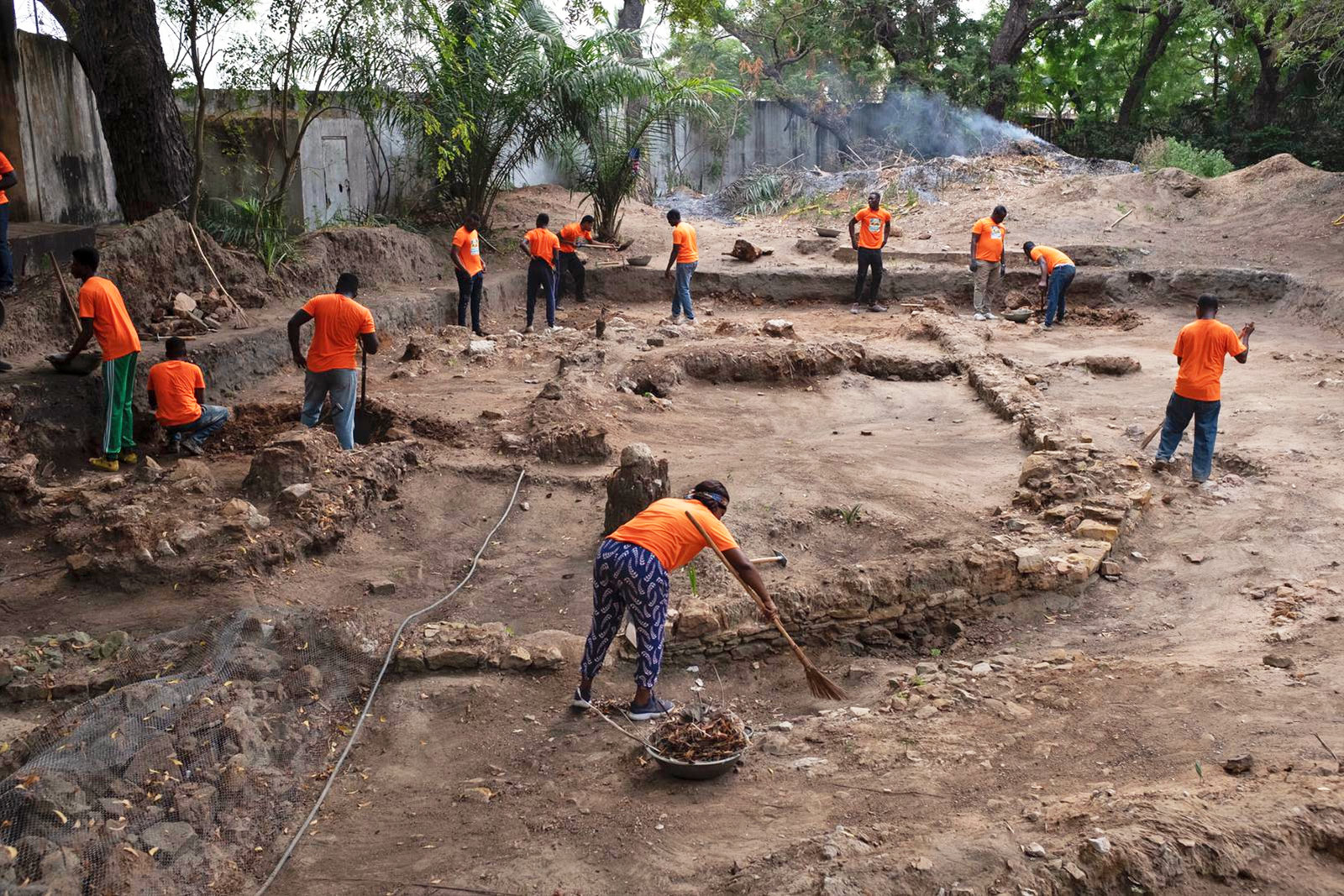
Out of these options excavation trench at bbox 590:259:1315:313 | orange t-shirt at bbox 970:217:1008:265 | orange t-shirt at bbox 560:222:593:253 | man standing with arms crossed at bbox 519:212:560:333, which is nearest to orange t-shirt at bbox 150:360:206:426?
man standing with arms crossed at bbox 519:212:560:333

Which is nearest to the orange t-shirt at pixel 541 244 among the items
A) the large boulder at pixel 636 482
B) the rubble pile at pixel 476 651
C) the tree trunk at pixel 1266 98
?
the large boulder at pixel 636 482

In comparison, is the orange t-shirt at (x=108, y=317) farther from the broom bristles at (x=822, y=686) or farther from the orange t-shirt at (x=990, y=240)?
the orange t-shirt at (x=990, y=240)

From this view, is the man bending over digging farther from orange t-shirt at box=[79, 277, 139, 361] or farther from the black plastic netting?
orange t-shirt at box=[79, 277, 139, 361]

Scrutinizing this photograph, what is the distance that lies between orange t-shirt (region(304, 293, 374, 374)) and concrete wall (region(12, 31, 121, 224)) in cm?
607

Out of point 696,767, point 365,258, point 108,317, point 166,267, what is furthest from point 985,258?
point 696,767

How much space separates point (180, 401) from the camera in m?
8.45

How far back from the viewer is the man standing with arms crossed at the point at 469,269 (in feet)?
42.9

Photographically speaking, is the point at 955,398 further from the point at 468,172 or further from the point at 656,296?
the point at 468,172

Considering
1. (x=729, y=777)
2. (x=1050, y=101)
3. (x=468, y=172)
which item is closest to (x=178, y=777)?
(x=729, y=777)

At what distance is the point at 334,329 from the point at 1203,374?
6.86 meters

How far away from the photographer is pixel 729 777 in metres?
4.71

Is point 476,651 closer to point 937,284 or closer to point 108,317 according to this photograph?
point 108,317

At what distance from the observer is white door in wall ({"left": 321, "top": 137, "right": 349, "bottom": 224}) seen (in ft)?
50.0

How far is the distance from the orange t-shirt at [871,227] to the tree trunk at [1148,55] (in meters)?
12.6
